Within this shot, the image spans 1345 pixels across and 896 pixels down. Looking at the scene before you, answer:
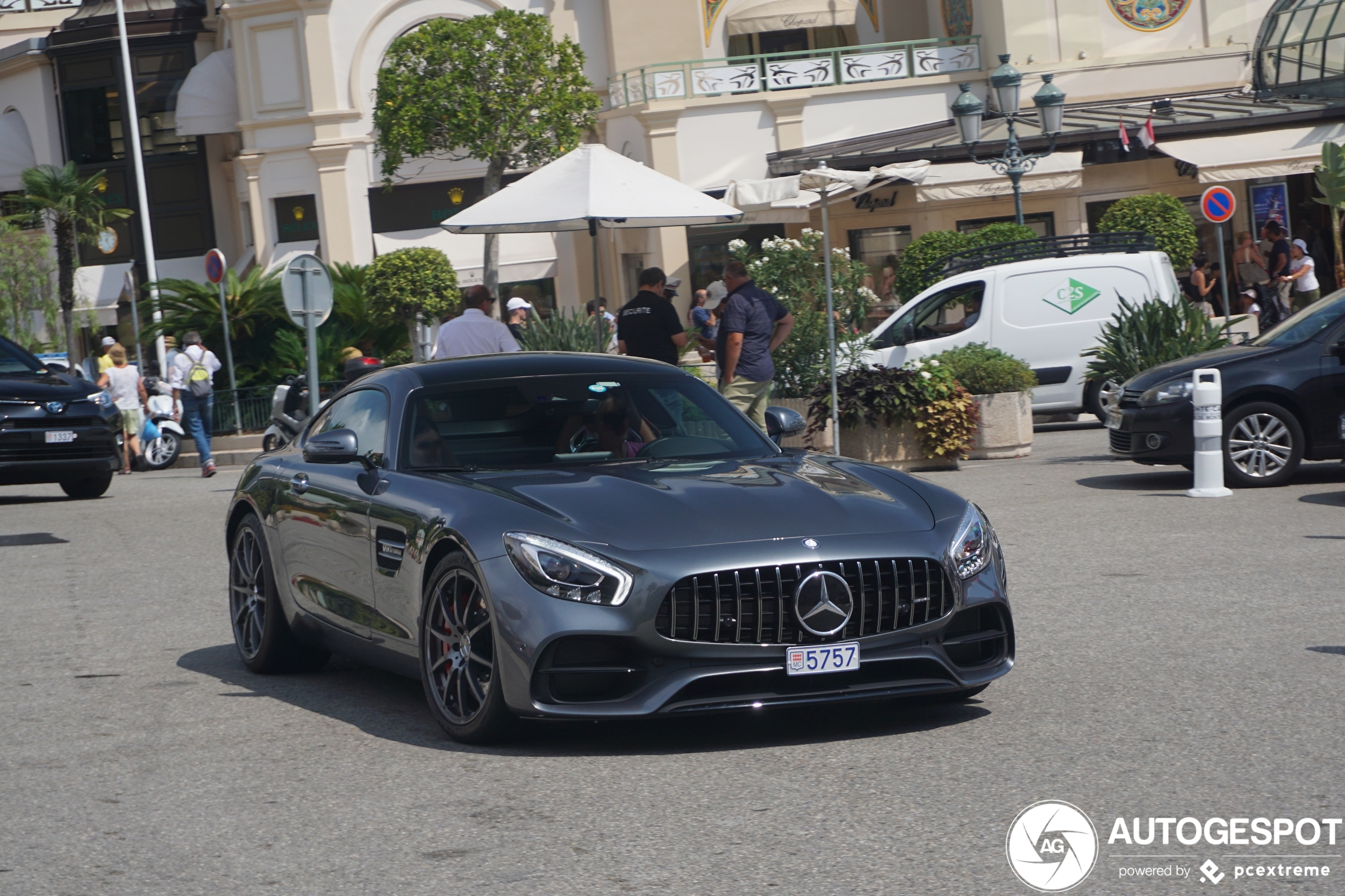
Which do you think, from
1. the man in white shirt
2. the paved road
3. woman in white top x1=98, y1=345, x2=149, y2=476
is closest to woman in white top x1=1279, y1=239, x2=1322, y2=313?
the man in white shirt

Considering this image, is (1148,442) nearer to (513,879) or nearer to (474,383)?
(474,383)

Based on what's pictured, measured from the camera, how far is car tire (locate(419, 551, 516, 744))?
5.96 metres

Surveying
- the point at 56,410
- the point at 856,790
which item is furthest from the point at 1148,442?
the point at 56,410

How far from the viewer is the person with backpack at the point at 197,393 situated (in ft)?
75.7

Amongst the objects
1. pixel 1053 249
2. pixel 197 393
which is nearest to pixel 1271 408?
pixel 1053 249

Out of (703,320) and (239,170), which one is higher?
(239,170)

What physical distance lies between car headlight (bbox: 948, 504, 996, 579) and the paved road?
0.57 meters

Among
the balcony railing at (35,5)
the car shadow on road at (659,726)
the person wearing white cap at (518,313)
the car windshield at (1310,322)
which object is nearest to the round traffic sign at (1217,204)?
the person wearing white cap at (518,313)

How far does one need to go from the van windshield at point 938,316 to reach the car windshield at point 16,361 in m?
9.60

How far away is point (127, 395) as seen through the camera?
25.0m

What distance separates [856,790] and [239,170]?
4300cm

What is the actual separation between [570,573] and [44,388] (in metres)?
14.7

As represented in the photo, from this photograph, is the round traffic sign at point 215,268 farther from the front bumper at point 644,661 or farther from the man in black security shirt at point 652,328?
the front bumper at point 644,661

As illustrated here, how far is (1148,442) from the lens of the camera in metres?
13.9
